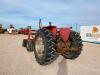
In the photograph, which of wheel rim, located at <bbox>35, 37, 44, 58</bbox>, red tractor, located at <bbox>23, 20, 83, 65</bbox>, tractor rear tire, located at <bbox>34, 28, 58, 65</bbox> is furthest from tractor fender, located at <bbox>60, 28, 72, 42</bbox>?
wheel rim, located at <bbox>35, 37, 44, 58</bbox>

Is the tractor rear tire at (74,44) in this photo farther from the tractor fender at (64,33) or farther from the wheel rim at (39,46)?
the wheel rim at (39,46)

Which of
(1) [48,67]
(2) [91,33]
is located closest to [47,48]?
(1) [48,67]

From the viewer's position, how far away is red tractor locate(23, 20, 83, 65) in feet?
24.5

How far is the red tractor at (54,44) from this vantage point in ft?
24.5

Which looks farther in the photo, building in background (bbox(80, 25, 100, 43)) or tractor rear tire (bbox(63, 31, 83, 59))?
building in background (bbox(80, 25, 100, 43))

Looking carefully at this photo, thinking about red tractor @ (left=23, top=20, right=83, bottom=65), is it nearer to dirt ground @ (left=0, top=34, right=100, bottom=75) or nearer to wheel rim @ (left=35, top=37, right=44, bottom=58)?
wheel rim @ (left=35, top=37, right=44, bottom=58)

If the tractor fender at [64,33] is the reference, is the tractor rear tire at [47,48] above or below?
below

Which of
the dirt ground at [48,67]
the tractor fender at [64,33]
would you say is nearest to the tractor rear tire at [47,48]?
the dirt ground at [48,67]

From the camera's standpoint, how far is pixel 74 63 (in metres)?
8.33

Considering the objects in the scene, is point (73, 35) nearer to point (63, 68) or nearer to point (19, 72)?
point (63, 68)

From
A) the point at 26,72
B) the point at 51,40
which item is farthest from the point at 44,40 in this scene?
the point at 26,72

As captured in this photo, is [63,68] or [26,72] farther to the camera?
[63,68]

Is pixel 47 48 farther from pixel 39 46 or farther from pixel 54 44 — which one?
pixel 39 46

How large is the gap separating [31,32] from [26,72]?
5079 millimetres
